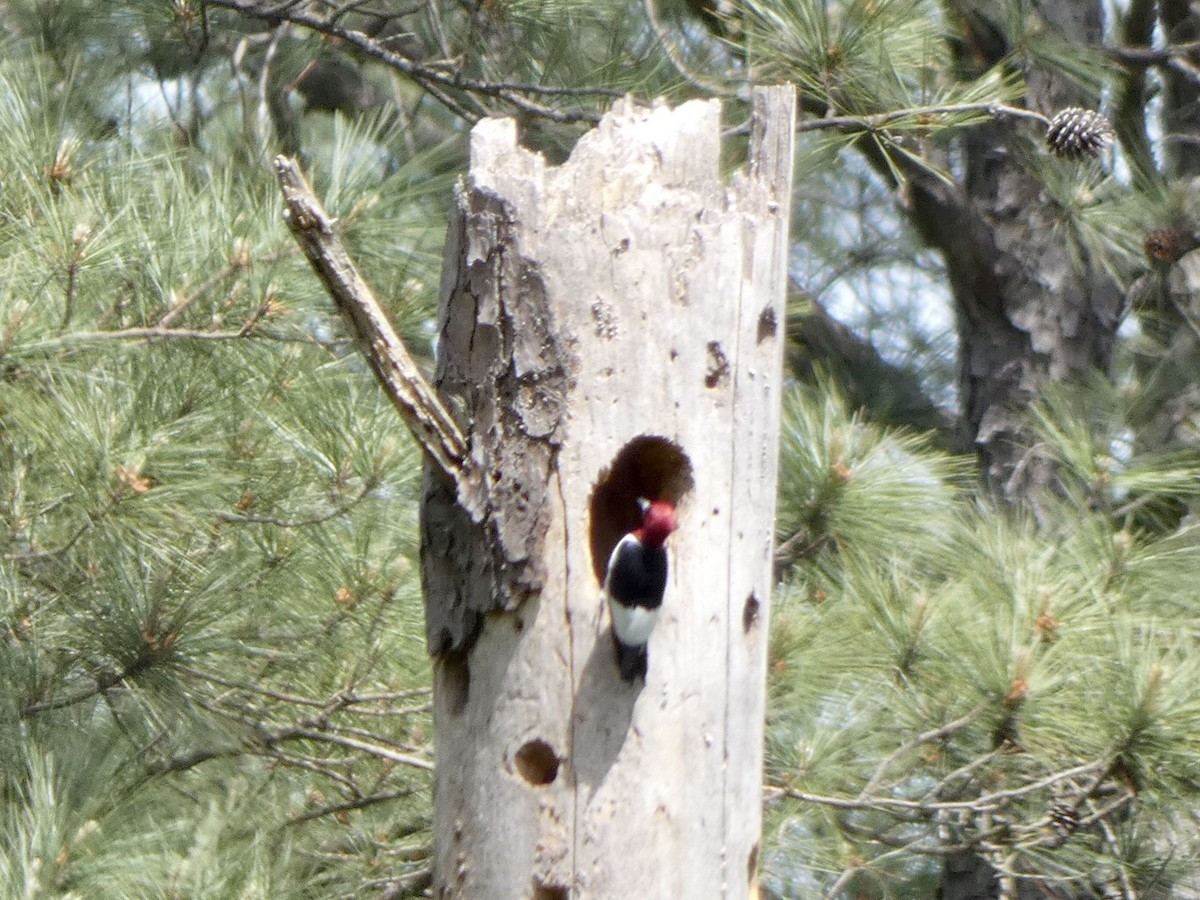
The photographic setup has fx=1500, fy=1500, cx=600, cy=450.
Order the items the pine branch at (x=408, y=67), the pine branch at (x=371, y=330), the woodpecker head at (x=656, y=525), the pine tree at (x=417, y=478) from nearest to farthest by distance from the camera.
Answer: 1. the pine branch at (x=371, y=330)
2. the woodpecker head at (x=656, y=525)
3. the pine tree at (x=417, y=478)
4. the pine branch at (x=408, y=67)

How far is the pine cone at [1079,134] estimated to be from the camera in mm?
2715

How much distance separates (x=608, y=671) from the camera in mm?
1466

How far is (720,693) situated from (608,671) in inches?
5.0

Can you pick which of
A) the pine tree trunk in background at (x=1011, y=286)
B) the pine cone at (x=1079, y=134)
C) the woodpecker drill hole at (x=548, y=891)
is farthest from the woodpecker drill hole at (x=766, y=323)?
the pine tree trunk in background at (x=1011, y=286)

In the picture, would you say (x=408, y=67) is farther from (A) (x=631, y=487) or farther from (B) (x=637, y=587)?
(B) (x=637, y=587)

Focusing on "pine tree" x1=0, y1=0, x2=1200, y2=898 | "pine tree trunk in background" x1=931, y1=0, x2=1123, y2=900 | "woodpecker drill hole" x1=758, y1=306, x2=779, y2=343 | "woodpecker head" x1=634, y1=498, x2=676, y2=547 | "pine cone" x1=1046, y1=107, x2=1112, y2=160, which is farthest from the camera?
"pine tree trunk in background" x1=931, y1=0, x2=1123, y2=900

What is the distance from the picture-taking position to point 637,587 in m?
1.43

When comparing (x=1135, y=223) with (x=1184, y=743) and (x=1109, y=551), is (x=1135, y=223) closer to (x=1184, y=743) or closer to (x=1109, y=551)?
(x=1109, y=551)

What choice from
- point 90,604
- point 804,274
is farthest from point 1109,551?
point 804,274

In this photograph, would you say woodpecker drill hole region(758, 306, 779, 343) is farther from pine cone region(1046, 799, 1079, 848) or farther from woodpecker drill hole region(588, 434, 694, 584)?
pine cone region(1046, 799, 1079, 848)

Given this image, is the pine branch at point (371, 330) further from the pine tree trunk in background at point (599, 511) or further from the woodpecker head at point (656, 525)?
the woodpecker head at point (656, 525)

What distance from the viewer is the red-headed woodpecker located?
1427 mm

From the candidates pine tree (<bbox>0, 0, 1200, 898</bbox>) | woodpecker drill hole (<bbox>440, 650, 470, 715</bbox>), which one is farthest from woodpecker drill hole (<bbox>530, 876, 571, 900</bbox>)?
pine tree (<bbox>0, 0, 1200, 898</bbox>)

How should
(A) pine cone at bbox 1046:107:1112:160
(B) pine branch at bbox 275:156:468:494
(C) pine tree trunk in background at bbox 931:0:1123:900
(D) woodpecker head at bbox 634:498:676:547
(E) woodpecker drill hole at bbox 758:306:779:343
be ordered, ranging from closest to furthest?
(B) pine branch at bbox 275:156:468:494
(D) woodpecker head at bbox 634:498:676:547
(E) woodpecker drill hole at bbox 758:306:779:343
(A) pine cone at bbox 1046:107:1112:160
(C) pine tree trunk in background at bbox 931:0:1123:900
